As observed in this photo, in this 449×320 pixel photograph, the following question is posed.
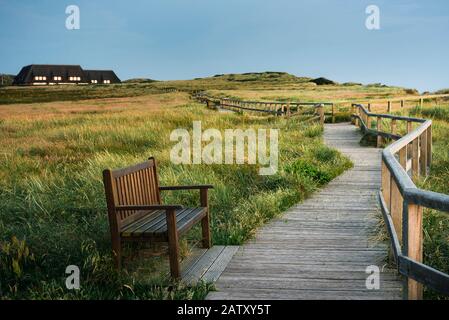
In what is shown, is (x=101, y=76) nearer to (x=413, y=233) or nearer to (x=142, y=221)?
(x=142, y=221)

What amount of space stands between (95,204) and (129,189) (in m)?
2.41

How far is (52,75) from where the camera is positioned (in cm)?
13400

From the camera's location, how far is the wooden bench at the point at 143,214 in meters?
4.65

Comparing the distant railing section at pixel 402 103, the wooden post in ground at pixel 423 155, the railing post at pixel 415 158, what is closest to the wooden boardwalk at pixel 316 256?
the railing post at pixel 415 158

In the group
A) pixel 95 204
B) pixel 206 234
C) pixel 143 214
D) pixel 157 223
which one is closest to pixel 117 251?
pixel 157 223

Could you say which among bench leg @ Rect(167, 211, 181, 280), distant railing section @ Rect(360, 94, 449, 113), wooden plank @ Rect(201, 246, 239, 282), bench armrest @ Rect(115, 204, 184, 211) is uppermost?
distant railing section @ Rect(360, 94, 449, 113)

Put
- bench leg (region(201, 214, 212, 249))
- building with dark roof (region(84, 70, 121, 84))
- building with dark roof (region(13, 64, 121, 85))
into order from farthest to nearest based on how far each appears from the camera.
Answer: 1. building with dark roof (region(84, 70, 121, 84))
2. building with dark roof (region(13, 64, 121, 85))
3. bench leg (region(201, 214, 212, 249))

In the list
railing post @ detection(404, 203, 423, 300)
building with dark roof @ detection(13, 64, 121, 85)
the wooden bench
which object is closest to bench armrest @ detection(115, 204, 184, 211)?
the wooden bench

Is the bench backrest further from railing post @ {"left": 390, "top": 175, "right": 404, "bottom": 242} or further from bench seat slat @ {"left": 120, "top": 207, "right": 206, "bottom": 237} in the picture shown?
railing post @ {"left": 390, "top": 175, "right": 404, "bottom": 242}

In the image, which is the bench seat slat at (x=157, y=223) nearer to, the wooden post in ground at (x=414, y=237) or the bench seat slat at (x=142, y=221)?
the bench seat slat at (x=142, y=221)

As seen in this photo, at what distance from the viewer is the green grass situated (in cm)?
464

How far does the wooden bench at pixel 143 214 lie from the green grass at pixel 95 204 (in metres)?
Result: 0.27
